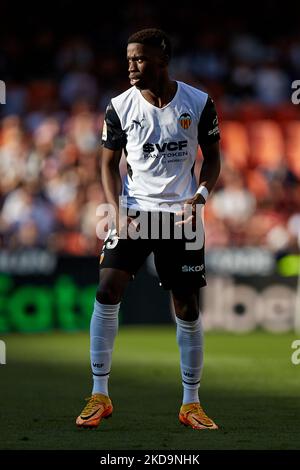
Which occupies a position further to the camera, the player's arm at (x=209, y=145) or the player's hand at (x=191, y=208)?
the player's arm at (x=209, y=145)

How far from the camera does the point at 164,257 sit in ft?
22.3

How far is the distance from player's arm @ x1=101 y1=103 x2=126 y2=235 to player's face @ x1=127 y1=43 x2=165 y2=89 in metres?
0.30

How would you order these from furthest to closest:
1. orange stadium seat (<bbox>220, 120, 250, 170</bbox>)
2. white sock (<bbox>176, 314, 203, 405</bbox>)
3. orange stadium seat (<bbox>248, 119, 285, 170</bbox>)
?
1. orange stadium seat (<bbox>248, 119, 285, 170</bbox>)
2. orange stadium seat (<bbox>220, 120, 250, 170</bbox>)
3. white sock (<bbox>176, 314, 203, 405</bbox>)

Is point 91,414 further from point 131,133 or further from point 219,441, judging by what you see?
point 131,133

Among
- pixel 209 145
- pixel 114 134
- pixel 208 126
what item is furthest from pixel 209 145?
pixel 114 134

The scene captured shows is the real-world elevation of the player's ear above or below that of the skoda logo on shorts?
above

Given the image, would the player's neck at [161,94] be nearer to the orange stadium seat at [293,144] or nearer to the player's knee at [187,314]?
the player's knee at [187,314]

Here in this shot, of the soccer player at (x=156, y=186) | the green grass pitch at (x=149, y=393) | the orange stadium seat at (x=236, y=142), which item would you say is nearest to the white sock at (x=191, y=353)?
→ the soccer player at (x=156, y=186)

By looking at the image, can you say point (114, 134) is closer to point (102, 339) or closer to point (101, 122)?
point (102, 339)

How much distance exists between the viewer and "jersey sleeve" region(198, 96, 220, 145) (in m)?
6.87

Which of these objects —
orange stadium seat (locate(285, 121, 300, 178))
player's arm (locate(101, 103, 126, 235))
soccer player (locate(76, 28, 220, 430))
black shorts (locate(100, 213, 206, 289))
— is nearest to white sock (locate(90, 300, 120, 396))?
soccer player (locate(76, 28, 220, 430))

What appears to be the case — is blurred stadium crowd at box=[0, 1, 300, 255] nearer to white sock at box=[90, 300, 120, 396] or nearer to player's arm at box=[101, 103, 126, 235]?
player's arm at box=[101, 103, 126, 235]

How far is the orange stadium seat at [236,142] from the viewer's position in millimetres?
18398

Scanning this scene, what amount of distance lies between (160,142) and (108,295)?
3.14ft
